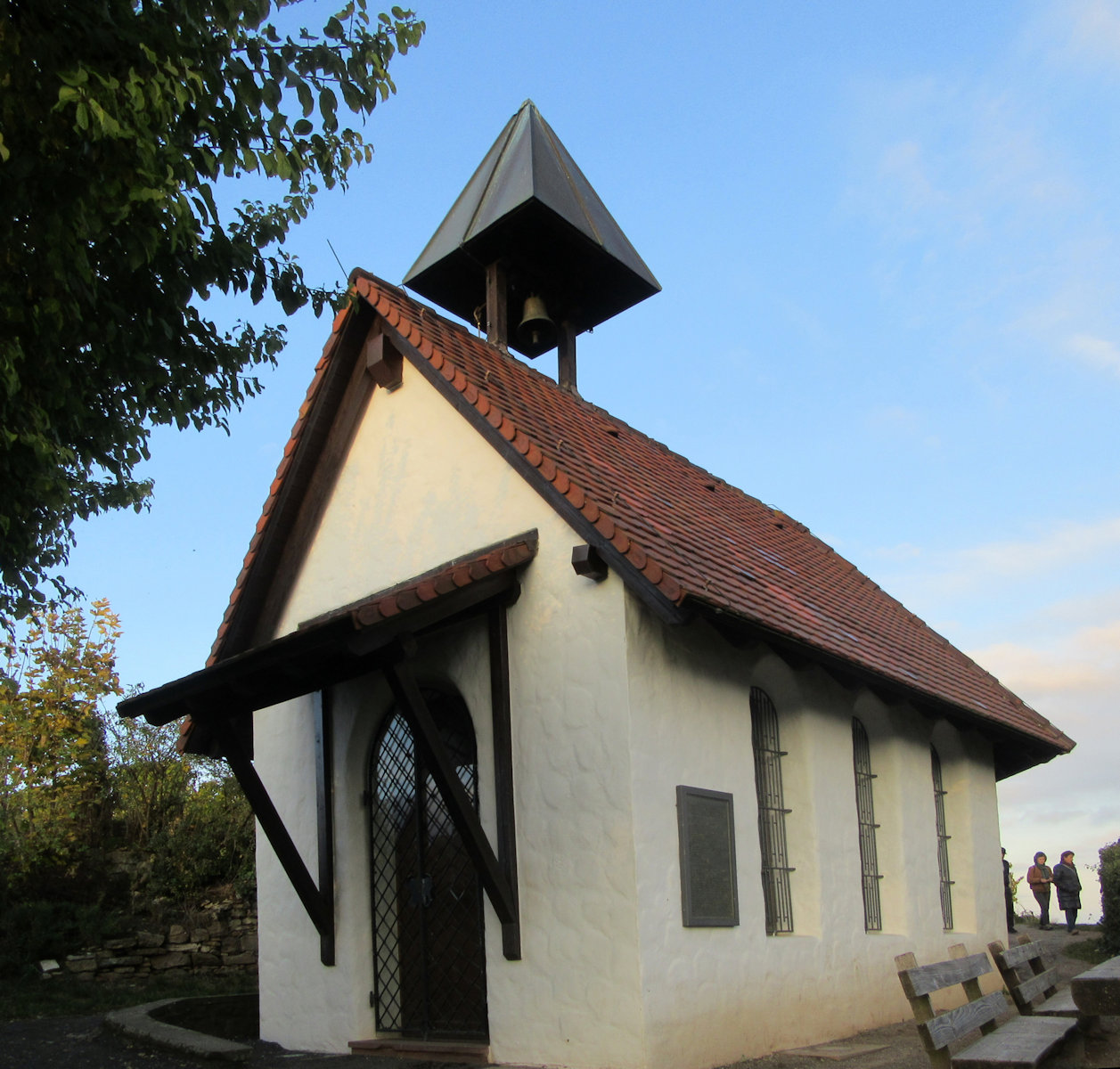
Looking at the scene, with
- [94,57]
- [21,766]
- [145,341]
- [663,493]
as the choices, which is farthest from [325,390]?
[21,766]

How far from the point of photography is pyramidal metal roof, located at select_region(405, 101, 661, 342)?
13367 millimetres

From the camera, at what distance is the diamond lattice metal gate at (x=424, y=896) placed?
29.3 ft

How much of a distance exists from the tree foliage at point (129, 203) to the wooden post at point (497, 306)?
562cm

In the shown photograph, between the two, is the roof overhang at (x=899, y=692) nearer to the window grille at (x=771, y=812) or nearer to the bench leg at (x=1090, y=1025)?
the window grille at (x=771, y=812)

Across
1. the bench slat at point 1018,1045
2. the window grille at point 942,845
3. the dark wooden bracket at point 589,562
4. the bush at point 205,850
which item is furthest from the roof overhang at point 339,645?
the bush at point 205,850

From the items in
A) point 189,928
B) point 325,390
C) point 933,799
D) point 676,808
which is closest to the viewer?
point 676,808

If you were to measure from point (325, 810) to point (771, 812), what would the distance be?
3.79 meters

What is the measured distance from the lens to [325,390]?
10883 millimetres

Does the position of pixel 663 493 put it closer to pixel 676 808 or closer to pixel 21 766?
pixel 676 808

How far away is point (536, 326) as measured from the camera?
47.0ft

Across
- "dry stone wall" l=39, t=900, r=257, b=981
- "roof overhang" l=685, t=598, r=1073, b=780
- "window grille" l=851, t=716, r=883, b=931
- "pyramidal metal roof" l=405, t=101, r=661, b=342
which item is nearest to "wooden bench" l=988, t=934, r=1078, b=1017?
"window grille" l=851, t=716, r=883, b=931

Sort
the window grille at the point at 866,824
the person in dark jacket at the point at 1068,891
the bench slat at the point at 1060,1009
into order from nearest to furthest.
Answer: the bench slat at the point at 1060,1009, the window grille at the point at 866,824, the person in dark jacket at the point at 1068,891

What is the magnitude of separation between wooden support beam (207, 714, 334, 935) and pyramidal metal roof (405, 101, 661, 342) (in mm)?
6585

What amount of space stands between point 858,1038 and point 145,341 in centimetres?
769
